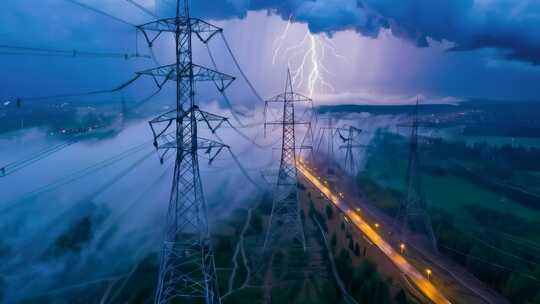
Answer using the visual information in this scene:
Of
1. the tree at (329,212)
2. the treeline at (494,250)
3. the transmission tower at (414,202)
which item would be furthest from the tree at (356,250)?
the tree at (329,212)

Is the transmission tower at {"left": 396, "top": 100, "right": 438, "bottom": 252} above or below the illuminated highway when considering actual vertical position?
above

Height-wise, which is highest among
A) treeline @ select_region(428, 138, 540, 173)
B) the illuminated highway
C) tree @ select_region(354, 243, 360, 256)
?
treeline @ select_region(428, 138, 540, 173)

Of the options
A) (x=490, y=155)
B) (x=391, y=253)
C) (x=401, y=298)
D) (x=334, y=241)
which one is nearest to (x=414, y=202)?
(x=391, y=253)

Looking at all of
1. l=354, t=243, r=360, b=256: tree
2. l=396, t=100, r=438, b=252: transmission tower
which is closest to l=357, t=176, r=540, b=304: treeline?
l=396, t=100, r=438, b=252: transmission tower

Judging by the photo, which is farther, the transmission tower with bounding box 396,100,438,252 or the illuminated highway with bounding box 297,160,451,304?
the transmission tower with bounding box 396,100,438,252

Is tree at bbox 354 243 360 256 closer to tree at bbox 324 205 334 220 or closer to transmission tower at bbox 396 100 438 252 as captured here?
transmission tower at bbox 396 100 438 252

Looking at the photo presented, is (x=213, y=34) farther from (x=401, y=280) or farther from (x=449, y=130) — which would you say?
(x=449, y=130)

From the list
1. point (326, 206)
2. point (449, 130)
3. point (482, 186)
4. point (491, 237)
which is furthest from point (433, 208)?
point (449, 130)

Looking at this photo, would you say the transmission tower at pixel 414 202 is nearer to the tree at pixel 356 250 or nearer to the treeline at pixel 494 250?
the treeline at pixel 494 250
